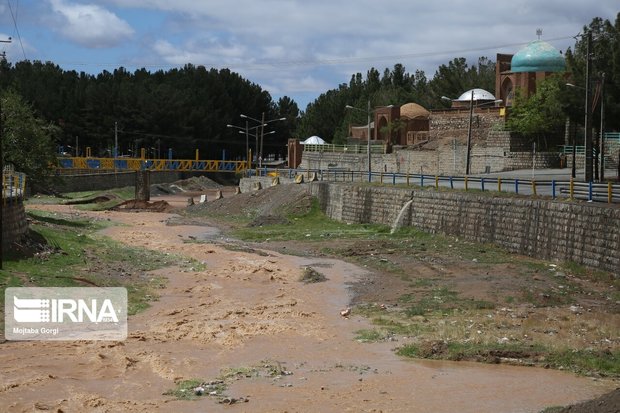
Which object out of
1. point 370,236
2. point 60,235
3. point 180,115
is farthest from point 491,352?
point 180,115

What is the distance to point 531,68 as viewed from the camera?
264 feet

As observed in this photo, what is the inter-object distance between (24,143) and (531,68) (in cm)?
4989

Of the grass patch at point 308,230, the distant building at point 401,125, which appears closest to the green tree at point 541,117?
the distant building at point 401,125

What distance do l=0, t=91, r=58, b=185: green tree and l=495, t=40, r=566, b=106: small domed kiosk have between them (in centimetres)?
4497

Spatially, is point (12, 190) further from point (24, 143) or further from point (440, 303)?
point (24, 143)

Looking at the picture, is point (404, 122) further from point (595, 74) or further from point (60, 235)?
point (60, 235)

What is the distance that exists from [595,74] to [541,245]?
23.8 meters

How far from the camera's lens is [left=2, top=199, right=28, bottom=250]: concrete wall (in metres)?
25.6

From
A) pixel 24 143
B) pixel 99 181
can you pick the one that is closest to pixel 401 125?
pixel 99 181

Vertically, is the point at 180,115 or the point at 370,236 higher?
the point at 180,115

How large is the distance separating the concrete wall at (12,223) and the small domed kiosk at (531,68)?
57.7 metres

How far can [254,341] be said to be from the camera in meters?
19.2

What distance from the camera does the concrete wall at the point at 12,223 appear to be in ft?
83.9

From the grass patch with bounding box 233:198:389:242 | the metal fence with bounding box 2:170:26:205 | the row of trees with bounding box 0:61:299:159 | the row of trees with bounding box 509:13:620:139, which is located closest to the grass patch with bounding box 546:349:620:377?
the metal fence with bounding box 2:170:26:205
